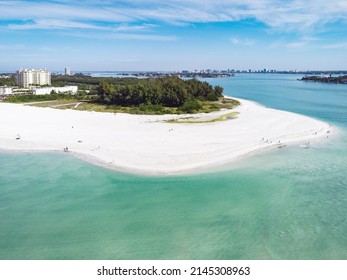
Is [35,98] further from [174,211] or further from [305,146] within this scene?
[174,211]

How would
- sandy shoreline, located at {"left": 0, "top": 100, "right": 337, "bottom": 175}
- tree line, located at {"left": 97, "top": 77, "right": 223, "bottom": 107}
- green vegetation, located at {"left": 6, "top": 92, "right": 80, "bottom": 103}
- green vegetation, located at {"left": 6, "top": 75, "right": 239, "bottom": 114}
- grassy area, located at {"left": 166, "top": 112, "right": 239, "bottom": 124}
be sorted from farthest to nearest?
green vegetation, located at {"left": 6, "top": 92, "right": 80, "bottom": 103}
tree line, located at {"left": 97, "top": 77, "right": 223, "bottom": 107}
green vegetation, located at {"left": 6, "top": 75, "right": 239, "bottom": 114}
grassy area, located at {"left": 166, "top": 112, "right": 239, "bottom": 124}
sandy shoreline, located at {"left": 0, "top": 100, "right": 337, "bottom": 175}

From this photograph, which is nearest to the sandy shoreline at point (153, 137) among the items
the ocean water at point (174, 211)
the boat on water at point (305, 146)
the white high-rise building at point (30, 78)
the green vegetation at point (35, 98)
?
the boat on water at point (305, 146)

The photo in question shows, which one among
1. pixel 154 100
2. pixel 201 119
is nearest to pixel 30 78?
pixel 154 100

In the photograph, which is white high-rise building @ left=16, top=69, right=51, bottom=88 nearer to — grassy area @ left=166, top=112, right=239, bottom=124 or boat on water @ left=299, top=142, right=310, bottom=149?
grassy area @ left=166, top=112, right=239, bottom=124

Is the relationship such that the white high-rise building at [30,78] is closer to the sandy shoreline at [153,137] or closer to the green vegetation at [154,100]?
the green vegetation at [154,100]

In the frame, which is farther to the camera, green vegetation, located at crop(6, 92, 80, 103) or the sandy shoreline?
green vegetation, located at crop(6, 92, 80, 103)

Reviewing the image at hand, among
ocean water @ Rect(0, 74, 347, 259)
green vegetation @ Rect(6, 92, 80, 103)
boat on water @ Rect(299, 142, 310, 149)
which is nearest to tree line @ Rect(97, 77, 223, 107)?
green vegetation @ Rect(6, 92, 80, 103)
